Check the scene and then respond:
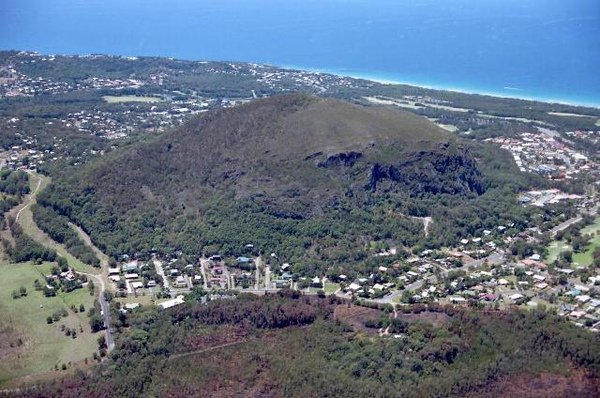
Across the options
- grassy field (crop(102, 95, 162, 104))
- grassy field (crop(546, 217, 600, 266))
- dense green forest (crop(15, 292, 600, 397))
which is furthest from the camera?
grassy field (crop(102, 95, 162, 104))

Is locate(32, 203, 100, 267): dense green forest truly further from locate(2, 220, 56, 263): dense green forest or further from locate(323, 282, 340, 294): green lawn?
locate(323, 282, 340, 294): green lawn

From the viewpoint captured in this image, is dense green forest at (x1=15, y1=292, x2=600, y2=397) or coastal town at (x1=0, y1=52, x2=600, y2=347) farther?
coastal town at (x1=0, y1=52, x2=600, y2=347)

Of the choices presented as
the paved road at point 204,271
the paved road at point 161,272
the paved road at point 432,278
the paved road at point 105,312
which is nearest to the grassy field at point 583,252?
the paved road at point 432,278

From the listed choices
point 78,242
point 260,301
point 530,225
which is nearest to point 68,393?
point 260,301

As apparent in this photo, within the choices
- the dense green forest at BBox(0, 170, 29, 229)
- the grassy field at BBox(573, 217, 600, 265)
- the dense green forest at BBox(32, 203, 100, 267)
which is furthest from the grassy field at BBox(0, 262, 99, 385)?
the grassy field at BBox(573, 217, 600, 265)

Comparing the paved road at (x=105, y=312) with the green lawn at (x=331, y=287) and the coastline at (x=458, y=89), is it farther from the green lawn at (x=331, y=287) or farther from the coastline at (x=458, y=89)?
the coastline at (x=458, y=89)

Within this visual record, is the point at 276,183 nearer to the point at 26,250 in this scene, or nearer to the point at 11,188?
the point at 26,250
